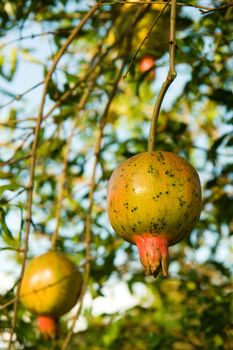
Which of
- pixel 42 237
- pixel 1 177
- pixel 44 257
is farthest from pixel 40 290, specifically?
pixel 42 237

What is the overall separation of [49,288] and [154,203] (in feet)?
3.54

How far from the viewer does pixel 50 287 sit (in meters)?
2.11

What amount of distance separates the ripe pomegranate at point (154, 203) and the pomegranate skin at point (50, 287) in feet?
2.98

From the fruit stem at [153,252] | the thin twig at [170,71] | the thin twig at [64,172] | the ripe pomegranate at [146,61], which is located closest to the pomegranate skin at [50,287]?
the thin twig at [64,172]

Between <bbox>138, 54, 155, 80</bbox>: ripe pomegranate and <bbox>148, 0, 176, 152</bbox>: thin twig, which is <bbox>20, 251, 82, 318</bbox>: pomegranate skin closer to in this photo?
<bbox>148, 0, 176, 152</bbox>: thin twig

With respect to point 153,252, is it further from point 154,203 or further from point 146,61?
point 146,61

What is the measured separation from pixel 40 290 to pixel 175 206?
107 centimetres

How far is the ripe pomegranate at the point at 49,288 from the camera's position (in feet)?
7.05

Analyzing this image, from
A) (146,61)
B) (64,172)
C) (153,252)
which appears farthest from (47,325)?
(146,61)

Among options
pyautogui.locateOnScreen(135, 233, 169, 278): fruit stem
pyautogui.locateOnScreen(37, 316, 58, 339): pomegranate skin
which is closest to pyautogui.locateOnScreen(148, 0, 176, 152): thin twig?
pyautogui.locateOnScreen(135, 233, 169, 278): fruit stem

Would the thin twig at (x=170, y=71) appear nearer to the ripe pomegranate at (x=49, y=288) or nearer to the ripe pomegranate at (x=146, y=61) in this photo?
the ripe pomegranate at (x=49, y=288)

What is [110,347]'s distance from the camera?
3.26 metres

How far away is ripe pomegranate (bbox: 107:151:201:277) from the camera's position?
1.22 m

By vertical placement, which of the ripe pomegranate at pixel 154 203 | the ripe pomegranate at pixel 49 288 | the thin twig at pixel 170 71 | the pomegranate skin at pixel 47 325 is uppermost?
the thin twig at pixel 170 71
